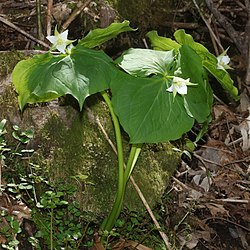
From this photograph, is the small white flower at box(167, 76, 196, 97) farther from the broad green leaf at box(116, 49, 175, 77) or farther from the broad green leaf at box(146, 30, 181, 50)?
the broad green leaf at box(146, 30, 181, 50)

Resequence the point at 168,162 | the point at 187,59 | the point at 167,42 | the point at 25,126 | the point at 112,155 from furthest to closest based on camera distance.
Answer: the point at 168,162
the point at 112,155
the point at 25,126
the point at 167,42
the point at 187,59

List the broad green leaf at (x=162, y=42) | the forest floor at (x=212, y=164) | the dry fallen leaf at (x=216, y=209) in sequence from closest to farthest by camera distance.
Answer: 1. the broad green leaf at (x=162, y=42)
2. the forest floor at (x=212, y=164)
3. the dry fallen leaf at (x=216, y=209)

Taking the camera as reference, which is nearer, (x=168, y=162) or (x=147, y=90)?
(x=147, y=90)

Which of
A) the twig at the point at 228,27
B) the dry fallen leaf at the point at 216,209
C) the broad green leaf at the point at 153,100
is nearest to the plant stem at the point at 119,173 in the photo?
the broad green leaf at the point at 153,100

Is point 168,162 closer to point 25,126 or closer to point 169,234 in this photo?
point 169,234

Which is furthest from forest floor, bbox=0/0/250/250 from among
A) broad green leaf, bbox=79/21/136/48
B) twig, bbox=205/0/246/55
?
broad green leaf, bbox=79/21/136/48

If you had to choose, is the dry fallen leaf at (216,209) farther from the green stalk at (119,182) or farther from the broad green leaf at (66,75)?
the broad green leaf at (66,75)

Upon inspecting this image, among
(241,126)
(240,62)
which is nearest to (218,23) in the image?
(240,62)

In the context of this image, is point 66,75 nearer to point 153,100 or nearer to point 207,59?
point 153,100
